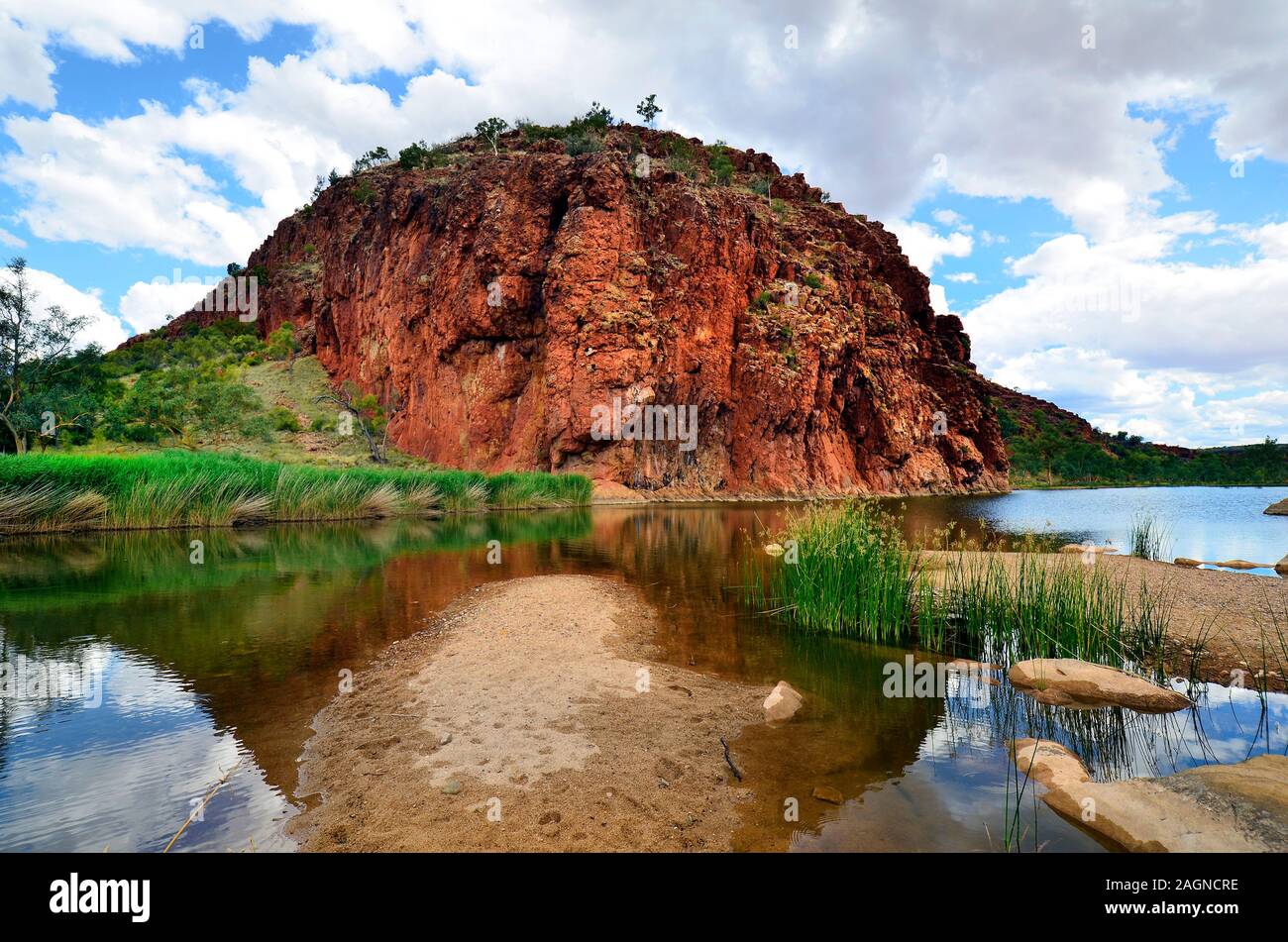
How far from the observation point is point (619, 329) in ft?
143

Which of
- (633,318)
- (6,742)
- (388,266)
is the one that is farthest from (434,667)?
(388,266)

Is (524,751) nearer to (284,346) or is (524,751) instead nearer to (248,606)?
(248,606)

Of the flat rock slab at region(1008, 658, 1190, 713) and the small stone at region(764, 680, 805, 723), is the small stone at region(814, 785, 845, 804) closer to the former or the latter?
the small stone at region(764, 680, 805, 723)

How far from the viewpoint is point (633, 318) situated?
4425 centimetres

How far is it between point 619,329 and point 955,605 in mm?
37237

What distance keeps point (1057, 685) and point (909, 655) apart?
5.33 feet

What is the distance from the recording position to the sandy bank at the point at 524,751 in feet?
11.3

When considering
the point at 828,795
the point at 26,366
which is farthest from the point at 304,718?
the point at 26,366

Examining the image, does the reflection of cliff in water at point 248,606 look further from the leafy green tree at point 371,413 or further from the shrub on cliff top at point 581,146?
the shrub on cliff top at point 581,146

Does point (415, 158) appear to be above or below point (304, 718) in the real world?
above

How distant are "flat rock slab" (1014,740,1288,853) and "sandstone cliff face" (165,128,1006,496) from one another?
38.9 meters

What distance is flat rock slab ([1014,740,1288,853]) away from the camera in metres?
3.43

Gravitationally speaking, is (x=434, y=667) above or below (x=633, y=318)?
below
